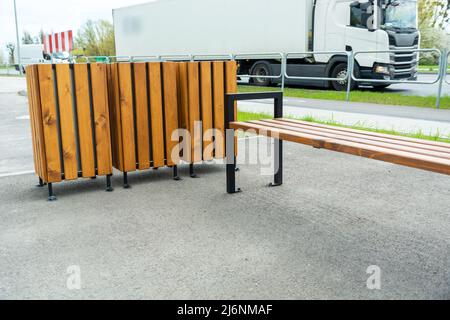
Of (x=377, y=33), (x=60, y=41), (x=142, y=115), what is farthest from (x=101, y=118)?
(x=60, y=41)

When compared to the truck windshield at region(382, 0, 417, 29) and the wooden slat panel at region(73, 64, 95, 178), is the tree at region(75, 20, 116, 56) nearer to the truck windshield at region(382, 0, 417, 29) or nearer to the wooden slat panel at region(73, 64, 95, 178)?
the truck windshield at region(382, 0, 417, 29)

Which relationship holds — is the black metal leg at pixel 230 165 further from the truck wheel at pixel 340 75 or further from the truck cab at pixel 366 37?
the truck wheel at pixel 340 75

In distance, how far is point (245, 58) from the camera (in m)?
18.2

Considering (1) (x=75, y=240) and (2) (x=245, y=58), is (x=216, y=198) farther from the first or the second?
(2) (x=245, y=58)

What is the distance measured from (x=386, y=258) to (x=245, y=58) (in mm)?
15615

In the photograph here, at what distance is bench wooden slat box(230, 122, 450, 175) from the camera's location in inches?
108

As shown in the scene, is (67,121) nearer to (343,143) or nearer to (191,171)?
(191,171)

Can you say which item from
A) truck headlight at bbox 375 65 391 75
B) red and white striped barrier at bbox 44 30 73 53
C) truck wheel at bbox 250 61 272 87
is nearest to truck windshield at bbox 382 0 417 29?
truck headlight at bbox 375 65 391 75

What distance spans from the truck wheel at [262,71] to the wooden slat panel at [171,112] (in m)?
13.0

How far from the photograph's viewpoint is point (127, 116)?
16.1ft

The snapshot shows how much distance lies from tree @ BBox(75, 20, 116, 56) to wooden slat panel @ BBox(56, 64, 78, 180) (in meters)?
41.1

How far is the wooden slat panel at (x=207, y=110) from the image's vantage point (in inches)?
207

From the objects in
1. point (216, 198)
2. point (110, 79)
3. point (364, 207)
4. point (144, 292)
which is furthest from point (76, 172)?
point (364, 207)
